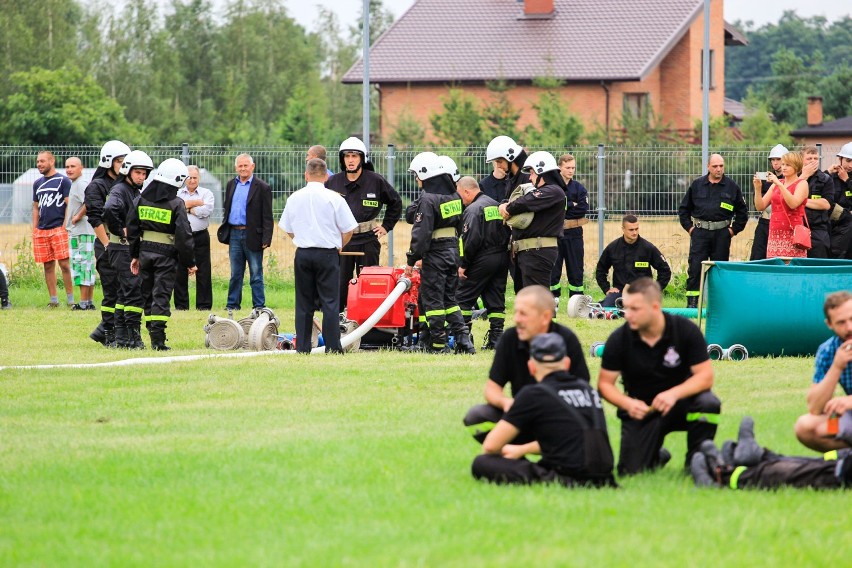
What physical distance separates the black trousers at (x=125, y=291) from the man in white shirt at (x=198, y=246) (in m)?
4.34

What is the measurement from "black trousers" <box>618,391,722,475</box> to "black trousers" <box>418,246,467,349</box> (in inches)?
228

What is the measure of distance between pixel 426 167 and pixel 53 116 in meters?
35.8

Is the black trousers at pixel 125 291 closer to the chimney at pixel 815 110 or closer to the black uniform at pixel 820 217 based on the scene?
the black uniform at pixel 820 217

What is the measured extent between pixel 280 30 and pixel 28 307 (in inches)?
2114

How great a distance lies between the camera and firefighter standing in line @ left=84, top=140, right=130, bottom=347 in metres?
14.7

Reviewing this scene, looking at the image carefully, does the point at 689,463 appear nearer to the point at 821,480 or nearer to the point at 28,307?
the point at 821,480

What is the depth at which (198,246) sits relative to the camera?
62.7 feet

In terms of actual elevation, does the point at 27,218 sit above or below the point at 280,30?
below

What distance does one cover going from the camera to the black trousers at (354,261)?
49.3ft

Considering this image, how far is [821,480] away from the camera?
6992mm

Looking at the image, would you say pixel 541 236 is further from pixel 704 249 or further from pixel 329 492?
pixel 329 492

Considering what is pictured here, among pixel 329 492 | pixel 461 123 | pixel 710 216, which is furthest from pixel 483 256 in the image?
pixel 461 123

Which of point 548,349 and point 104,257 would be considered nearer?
point 548,349

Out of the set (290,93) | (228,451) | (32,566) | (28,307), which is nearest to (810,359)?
(228,451)
